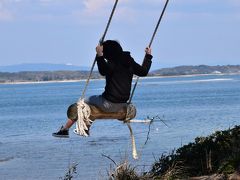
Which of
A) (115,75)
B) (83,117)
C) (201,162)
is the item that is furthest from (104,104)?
(201,162)

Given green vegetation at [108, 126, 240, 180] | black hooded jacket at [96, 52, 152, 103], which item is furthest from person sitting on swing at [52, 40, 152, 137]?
green vegetation at [108, 126, 240, 180]

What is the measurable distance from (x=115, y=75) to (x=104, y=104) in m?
0.52

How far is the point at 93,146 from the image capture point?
3881cm

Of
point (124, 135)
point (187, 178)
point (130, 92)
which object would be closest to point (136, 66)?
point (130, 92)

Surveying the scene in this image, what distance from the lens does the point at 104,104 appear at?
12141mm

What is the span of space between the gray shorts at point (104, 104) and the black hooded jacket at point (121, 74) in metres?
0.06

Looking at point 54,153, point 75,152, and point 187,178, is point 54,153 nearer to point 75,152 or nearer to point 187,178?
point 75,152

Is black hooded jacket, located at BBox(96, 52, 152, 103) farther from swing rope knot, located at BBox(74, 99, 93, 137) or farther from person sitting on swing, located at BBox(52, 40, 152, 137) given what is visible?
swing rope knot, located at BBox(74, 99, 93, 137)

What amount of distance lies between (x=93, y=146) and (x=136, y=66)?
26.9 meters

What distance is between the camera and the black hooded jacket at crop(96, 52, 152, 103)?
11961 mm

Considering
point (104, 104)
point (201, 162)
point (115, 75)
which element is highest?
point (115, 75)

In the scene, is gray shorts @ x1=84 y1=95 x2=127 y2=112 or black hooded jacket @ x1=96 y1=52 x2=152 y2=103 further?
gray shorts @ x1=84 y1=95 x2=127 y2=112

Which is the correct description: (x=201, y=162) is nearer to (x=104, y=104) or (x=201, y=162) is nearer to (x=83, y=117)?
(x=104, y=104)

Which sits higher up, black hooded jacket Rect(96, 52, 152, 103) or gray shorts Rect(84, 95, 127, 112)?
black hooded jacket Rect(96, 52, 152, 103)
